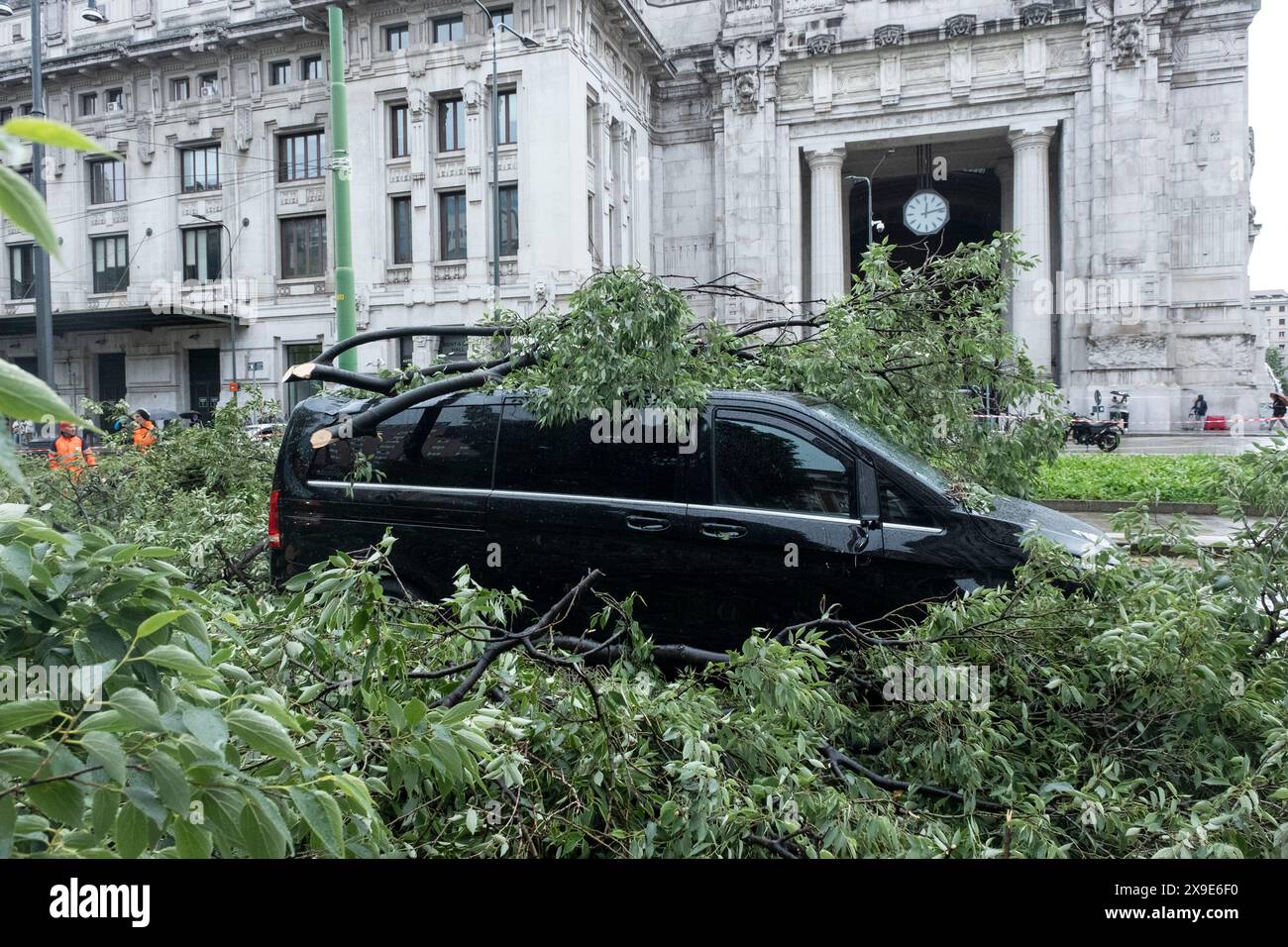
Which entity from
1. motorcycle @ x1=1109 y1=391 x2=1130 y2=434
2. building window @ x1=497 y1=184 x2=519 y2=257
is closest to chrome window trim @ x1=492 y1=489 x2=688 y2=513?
building window @ x1=497 y1=184 x2=519 y2=257

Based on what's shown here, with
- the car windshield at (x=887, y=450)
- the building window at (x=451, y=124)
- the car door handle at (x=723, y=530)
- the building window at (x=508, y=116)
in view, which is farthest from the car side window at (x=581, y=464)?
the building window at (x=451, y=124)

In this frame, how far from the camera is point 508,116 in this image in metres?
33.7

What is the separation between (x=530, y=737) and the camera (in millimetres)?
2656

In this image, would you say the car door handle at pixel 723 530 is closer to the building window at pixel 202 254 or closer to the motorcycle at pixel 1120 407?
the motorcycle at pixel 1120 407

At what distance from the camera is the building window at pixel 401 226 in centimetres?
3547

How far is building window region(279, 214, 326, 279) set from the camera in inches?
1457

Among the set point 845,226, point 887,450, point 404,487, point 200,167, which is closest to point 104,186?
point 200,167

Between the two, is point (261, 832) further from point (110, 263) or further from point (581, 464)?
point (110, 263)

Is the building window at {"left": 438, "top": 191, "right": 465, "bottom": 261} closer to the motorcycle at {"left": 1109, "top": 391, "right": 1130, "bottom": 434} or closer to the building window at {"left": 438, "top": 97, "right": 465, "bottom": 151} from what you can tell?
the building window at {"left": 438, "top": 97, "right": 465, "bottom": 151}

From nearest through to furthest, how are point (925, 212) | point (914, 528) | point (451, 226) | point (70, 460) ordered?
point (914, 528)
point (70, 460)
point (451, 226)
point (925, 212)

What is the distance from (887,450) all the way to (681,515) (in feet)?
4.14

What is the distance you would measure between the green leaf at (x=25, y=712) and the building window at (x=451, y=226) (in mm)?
35375

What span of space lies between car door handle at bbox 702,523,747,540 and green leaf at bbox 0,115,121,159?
14.0 ft
